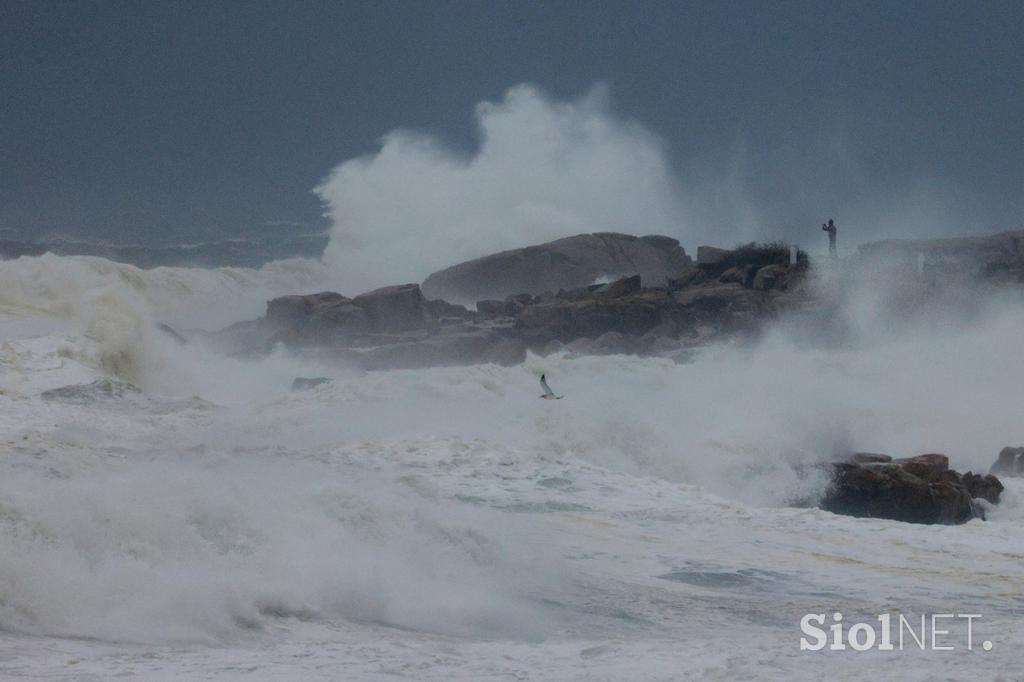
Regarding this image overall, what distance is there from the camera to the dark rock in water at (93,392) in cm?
1673

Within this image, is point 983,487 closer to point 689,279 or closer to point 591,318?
point 591,318

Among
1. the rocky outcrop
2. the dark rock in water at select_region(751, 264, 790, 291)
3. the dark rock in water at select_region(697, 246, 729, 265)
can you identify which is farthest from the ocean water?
the dark rock in water at select_region(697, 246, 729, 265)

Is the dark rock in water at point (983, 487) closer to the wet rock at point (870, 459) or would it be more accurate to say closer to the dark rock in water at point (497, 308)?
the wet rock at point (870, 459)

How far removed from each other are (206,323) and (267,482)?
32.5 m

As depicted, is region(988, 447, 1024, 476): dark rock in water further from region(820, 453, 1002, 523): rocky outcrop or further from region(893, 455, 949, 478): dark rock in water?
region(820, 453, 1002, 523): rocky outcrop

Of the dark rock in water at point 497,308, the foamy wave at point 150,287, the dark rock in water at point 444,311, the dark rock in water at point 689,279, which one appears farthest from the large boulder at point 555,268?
the dark rock in water at point 444,311

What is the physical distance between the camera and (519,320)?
3481 centimetres

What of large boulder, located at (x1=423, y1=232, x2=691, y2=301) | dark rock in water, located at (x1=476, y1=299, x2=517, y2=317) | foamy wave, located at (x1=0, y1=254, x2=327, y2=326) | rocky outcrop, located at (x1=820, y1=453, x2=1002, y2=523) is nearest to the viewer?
rocky outcrop, located at (x1=820, y1=453, x2=1002, y2=523)

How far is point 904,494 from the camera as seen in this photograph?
46.0ft

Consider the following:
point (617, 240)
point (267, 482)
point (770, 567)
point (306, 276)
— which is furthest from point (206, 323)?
point (770, 567)

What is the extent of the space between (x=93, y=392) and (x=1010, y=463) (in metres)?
14.3

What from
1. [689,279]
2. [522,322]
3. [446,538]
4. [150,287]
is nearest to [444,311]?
[522,322]

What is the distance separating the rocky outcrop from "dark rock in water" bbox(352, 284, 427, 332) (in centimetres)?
2172

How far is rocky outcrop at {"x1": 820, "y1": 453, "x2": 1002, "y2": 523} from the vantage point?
45.2 feet
